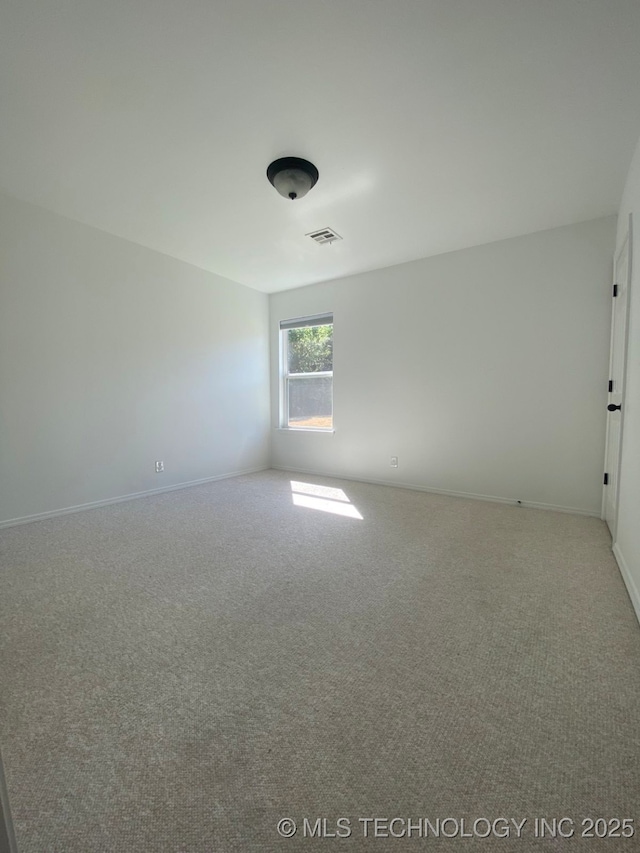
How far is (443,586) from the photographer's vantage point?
1.99 m

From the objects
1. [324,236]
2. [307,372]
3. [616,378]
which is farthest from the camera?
[307,372]

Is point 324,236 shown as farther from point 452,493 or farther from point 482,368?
point 452,493

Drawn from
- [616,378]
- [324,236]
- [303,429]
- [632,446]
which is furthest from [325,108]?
[303,429]

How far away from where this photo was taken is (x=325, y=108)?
1.93 metres

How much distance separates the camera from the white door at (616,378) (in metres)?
2.38

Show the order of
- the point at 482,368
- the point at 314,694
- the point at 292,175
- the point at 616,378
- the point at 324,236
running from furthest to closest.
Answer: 1. the point at 482,368
2. the point at 324,236
3. the point at 616,378
4. the point at 292,175
5. the point at 314,694

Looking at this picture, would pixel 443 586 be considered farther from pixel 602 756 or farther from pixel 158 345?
pixel 158 345

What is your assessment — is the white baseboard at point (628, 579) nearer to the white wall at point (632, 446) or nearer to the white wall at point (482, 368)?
the white wall at point (632, 446)

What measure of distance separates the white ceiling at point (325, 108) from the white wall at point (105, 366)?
0.48m

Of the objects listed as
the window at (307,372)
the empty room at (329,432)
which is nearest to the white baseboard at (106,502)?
the empty room at (329,432)

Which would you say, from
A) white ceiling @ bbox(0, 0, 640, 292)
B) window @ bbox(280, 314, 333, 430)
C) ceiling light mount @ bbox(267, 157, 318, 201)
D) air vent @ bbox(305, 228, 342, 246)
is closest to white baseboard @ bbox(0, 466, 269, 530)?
window @ bbox(280, 314, 333, 430)

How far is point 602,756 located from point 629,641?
0.72 metres

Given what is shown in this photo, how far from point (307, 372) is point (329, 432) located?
0.95 metres

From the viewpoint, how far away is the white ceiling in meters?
1.51
